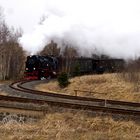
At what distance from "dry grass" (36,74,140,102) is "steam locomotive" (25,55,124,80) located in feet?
21.0

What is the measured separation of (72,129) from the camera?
472 inches

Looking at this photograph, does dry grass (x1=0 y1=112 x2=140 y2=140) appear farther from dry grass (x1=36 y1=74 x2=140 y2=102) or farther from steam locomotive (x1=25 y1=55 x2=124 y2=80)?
steam locomotive (x1=25 y1=55 x2=124 y2=80)

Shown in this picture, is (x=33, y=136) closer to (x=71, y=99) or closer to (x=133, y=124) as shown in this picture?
(x=133, y=124)

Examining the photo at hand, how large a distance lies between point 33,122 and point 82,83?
18.7m

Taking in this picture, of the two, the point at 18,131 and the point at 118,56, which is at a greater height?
the point at 118,56

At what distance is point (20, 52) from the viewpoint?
6400 cm

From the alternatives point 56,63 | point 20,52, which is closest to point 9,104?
point 56,63

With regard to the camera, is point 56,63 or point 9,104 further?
point 56,63

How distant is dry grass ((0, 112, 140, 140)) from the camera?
36.2 ft

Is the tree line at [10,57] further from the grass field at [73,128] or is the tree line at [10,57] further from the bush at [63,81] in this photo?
the grass field at [73,128]

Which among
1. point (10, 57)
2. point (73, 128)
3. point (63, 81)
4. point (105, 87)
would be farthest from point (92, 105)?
point (10, 57)

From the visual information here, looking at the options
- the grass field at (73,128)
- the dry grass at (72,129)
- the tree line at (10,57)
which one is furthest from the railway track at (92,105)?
the tree line at (10,57)

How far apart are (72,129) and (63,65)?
114ft

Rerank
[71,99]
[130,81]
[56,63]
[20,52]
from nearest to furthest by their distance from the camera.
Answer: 1. [71,99]
2. [130,81]
3. [56,63]
4. [20,52]
